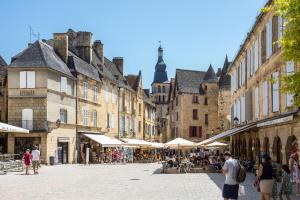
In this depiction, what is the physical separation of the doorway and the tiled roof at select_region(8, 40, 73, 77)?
18.4 ft

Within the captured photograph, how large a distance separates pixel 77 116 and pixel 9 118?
6913 mm

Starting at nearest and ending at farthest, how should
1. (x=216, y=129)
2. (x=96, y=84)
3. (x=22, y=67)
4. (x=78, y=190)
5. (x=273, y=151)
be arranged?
1. (x=78, y=190)
2. (x=273, y=151)
3. (x=22, y=67)
4. (x=96, y=84)
5. (x=216, y=129)

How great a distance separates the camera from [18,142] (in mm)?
40500

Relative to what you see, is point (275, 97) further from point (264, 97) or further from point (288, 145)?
point (264, 97)

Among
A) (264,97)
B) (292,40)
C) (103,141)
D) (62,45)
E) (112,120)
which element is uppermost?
(62,45)

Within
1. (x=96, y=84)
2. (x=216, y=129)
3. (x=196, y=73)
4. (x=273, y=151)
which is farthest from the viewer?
(x=196, y=73)

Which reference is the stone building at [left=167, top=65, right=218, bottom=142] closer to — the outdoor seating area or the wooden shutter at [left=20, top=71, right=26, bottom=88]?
the wooden shutter at [left=20, top=71, right=26, bottom=88]

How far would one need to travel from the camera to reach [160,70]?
15775cm

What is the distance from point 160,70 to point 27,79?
118m

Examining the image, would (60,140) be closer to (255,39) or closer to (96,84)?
(96,84)

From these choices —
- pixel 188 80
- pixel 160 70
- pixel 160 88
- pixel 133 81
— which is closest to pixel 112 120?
pixel 133 81

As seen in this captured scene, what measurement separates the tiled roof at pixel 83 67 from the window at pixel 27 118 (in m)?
6.79

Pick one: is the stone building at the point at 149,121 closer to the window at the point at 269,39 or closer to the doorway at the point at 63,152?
the doorway at the point at 63,152

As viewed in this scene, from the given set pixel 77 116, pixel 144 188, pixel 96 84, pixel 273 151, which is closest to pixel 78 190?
pixel 144 188
